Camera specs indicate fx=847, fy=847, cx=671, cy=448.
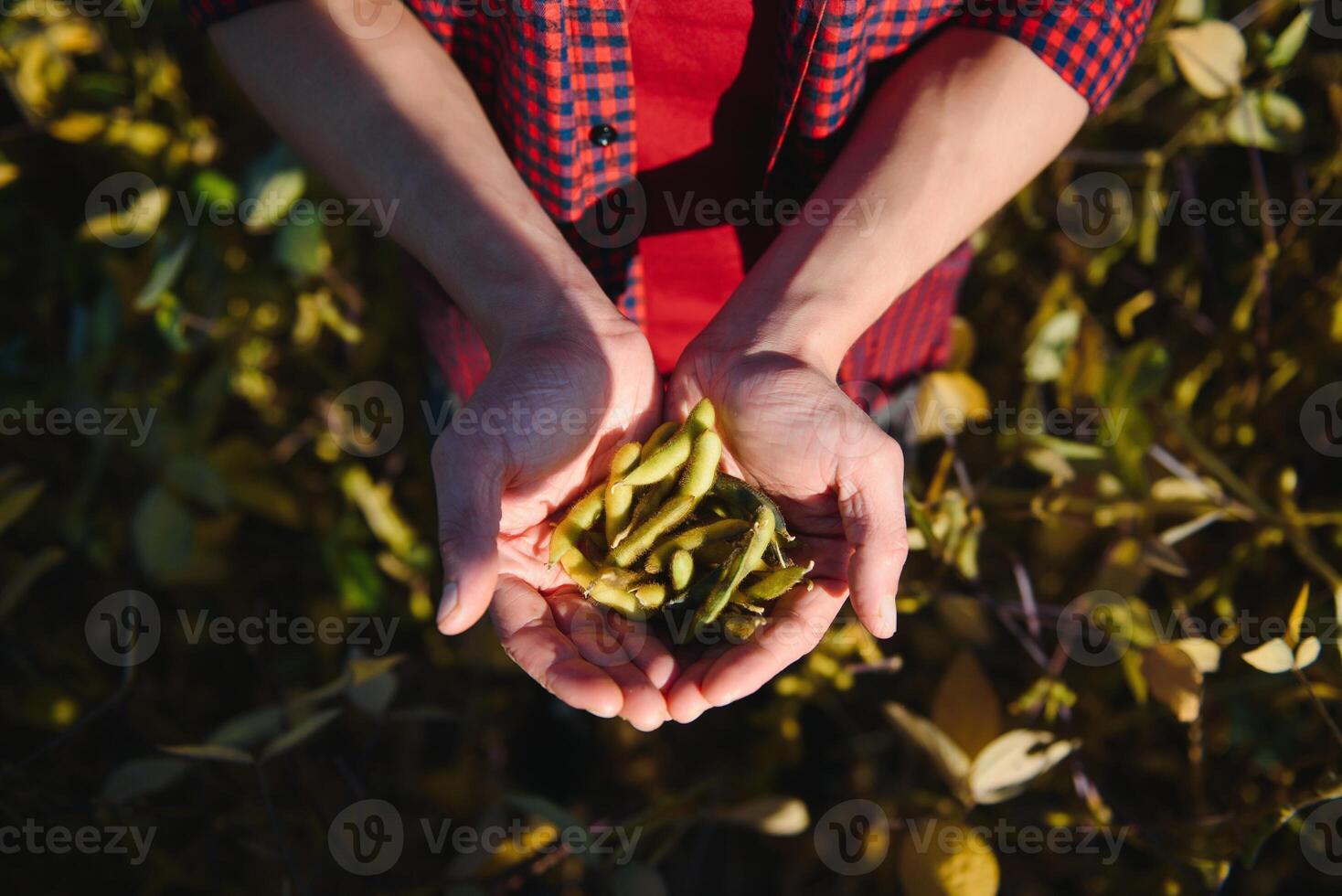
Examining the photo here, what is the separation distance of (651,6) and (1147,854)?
5.84 feet

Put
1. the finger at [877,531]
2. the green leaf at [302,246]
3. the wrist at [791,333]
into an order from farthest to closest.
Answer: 1. the green leaf at [302,246]
2. the wrist at [791,333]
3. the finger at [877,531]

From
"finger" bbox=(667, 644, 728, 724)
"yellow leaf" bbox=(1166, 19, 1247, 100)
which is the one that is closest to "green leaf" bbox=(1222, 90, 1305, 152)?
"yellow leaf" bbox=(1166, 19, 1247, 100)

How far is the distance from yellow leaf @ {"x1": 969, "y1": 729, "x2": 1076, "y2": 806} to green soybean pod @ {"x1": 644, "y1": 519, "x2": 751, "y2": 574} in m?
0.50

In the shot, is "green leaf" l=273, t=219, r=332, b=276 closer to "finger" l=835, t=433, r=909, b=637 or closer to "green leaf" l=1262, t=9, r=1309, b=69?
"finger" l=835, t=433, r=909, b=637

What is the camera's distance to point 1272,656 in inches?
43.3

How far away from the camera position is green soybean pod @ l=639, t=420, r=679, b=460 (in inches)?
46.3

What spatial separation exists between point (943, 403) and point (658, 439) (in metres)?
0.59

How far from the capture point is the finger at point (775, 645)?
3.28 feet

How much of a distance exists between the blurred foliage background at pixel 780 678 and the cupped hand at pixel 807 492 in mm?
247

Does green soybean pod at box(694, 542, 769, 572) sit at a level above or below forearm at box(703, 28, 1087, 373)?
below

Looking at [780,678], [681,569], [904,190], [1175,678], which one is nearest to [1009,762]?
[1175,678]

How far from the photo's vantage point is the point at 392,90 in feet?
3.94

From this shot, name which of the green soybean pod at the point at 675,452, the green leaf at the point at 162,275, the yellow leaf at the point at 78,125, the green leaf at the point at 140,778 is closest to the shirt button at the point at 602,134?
the green soybean pod at the point at 675,452

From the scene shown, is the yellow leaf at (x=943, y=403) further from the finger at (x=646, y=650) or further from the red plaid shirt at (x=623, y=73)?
the finger at (x=646, y=650)
